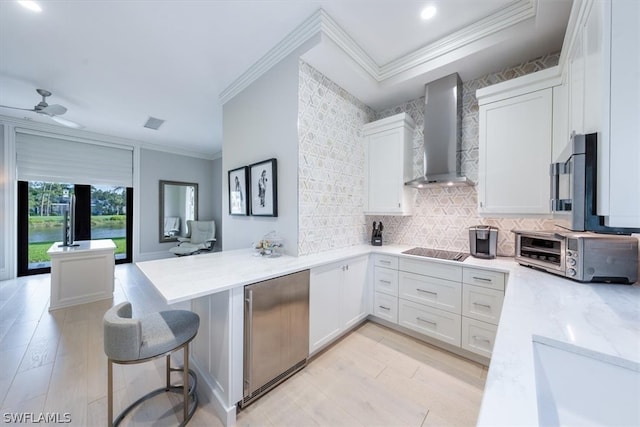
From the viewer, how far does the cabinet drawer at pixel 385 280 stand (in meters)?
2.49

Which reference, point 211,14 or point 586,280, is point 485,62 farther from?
point 211,14

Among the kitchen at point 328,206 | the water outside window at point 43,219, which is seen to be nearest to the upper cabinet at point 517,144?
the kitchen at point 328,206

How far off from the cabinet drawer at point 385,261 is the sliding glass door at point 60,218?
4.62 metres

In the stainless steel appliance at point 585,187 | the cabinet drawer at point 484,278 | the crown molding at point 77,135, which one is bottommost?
the cabinet drawer at point 484,278

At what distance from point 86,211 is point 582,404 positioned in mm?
7062

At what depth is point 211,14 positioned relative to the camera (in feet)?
6.27

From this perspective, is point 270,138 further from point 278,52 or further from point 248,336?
point 248,336

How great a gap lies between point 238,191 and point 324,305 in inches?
69.2

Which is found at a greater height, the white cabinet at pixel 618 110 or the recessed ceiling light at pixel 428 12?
the recessed ceiling light at pixel 428 12

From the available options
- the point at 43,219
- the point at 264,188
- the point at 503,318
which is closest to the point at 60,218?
the point at 43,219

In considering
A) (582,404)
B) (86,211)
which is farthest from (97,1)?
(86,211)

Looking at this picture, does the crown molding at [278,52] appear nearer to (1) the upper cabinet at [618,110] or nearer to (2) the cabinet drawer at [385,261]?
(1) the upper cabinet at [618,110]

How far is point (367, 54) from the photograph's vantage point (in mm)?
2408

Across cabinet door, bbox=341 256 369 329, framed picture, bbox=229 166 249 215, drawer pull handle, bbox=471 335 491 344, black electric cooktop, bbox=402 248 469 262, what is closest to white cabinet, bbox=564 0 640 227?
black electric cooktop, bbox=402 248 469 262
